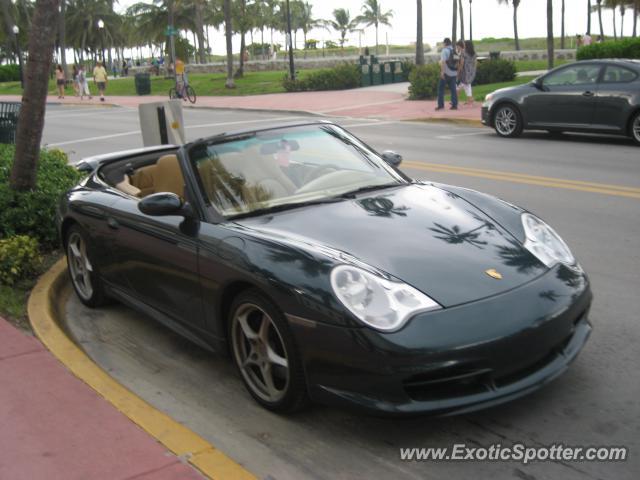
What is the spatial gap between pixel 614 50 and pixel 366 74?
12.9 m

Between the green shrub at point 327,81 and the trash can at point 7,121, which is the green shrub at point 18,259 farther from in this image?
the green shrub at point 327,81

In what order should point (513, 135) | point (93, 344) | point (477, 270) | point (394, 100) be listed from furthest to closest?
point (394, 100)
point (513, 135)
point (93, 344)
point (477, 270)

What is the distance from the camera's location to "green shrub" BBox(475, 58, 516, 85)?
1123 inches

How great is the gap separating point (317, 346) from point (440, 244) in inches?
35.0

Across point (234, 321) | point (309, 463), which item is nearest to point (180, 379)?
point (234, 321)

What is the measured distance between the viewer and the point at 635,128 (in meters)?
13.7

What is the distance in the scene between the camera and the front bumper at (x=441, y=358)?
3262 millimetres

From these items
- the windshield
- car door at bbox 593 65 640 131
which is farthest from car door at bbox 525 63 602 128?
the windshield

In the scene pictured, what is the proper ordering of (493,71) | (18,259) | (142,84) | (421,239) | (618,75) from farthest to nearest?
(142,84), (493,71), (618,75), (18,259), (421,239)

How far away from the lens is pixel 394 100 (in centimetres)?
2758

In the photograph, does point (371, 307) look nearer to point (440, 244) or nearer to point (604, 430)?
point (440, 244)

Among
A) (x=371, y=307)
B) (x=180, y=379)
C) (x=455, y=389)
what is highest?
(x=371, y=307)

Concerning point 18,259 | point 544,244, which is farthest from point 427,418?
point 18,259

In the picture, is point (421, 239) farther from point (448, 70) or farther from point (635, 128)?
point (448, 70)
